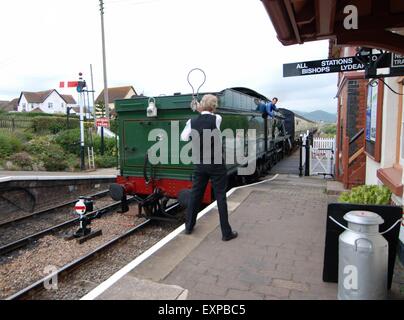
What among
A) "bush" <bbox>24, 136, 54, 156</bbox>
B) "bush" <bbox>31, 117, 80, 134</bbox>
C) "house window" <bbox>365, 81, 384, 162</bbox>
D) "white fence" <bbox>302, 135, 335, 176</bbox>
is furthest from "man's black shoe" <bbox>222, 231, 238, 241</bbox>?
"bush" <bbox>31, 117, 80, 134</bbox>

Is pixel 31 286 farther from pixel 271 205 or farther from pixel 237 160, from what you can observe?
pixel 237 160

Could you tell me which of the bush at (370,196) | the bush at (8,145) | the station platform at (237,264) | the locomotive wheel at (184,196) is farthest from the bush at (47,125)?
the bush at (370,196)

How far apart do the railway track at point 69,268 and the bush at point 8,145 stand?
11500mm

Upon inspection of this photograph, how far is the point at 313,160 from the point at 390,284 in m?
8.88

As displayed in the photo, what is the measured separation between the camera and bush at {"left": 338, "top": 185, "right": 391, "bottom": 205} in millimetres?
3605

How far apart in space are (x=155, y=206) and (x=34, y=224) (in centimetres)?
296

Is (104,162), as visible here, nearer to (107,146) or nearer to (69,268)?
(107,146)

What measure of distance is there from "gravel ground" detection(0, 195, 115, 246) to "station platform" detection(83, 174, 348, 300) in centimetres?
402

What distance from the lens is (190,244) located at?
178 inches

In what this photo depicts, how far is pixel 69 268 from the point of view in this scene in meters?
4.95

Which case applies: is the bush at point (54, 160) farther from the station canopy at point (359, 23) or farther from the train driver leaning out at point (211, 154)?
the station canopy at point (359, 23)

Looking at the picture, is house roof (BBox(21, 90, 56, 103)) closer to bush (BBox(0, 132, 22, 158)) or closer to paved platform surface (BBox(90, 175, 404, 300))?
bush (BBox(0, 132, 22, 158))

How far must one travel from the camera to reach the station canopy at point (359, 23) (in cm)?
290
